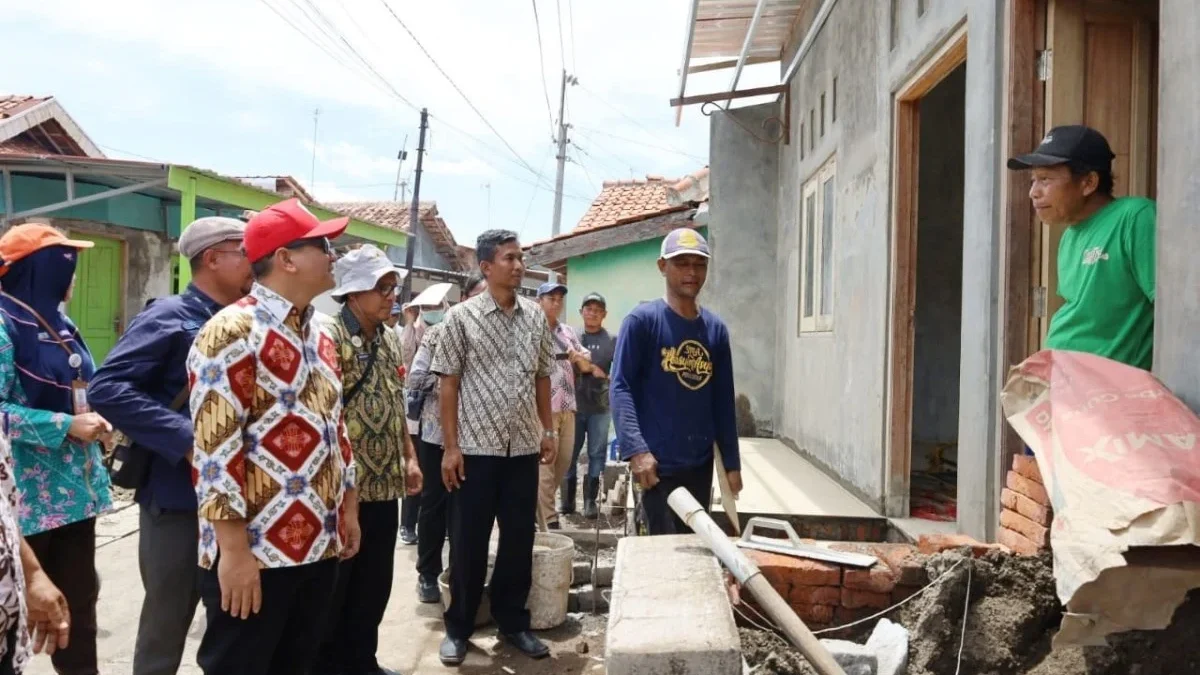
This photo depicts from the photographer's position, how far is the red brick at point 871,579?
11.8ft

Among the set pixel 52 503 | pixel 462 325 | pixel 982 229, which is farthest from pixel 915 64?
pixel 52 503

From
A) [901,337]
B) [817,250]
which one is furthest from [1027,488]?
[817,250]

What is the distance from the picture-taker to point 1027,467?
3365 millimetres

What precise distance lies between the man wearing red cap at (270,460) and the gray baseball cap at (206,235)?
2.16 ft

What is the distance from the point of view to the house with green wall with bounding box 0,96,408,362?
9508 millimetres

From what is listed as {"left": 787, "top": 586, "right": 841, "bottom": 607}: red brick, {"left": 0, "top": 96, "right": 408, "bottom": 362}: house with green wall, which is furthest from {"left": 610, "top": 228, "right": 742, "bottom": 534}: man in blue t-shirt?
{"left": 0, "top": 96, "right": 408, "bottom": 362}: house with green wall

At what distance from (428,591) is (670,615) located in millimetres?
2983

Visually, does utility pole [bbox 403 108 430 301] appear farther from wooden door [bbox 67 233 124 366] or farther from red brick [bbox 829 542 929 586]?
red brick [bbox 829 542 929 586]

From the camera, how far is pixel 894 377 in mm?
5445

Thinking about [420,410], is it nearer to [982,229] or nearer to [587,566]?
[587,566]

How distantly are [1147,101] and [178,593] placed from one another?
13.4 ft

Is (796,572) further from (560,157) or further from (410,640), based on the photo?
(560,157)

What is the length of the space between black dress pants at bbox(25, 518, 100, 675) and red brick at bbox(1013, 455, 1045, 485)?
135 inches

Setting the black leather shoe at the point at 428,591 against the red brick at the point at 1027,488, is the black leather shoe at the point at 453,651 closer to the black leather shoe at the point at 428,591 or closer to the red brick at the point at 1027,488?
the black leather shoe at the point at 428,591
